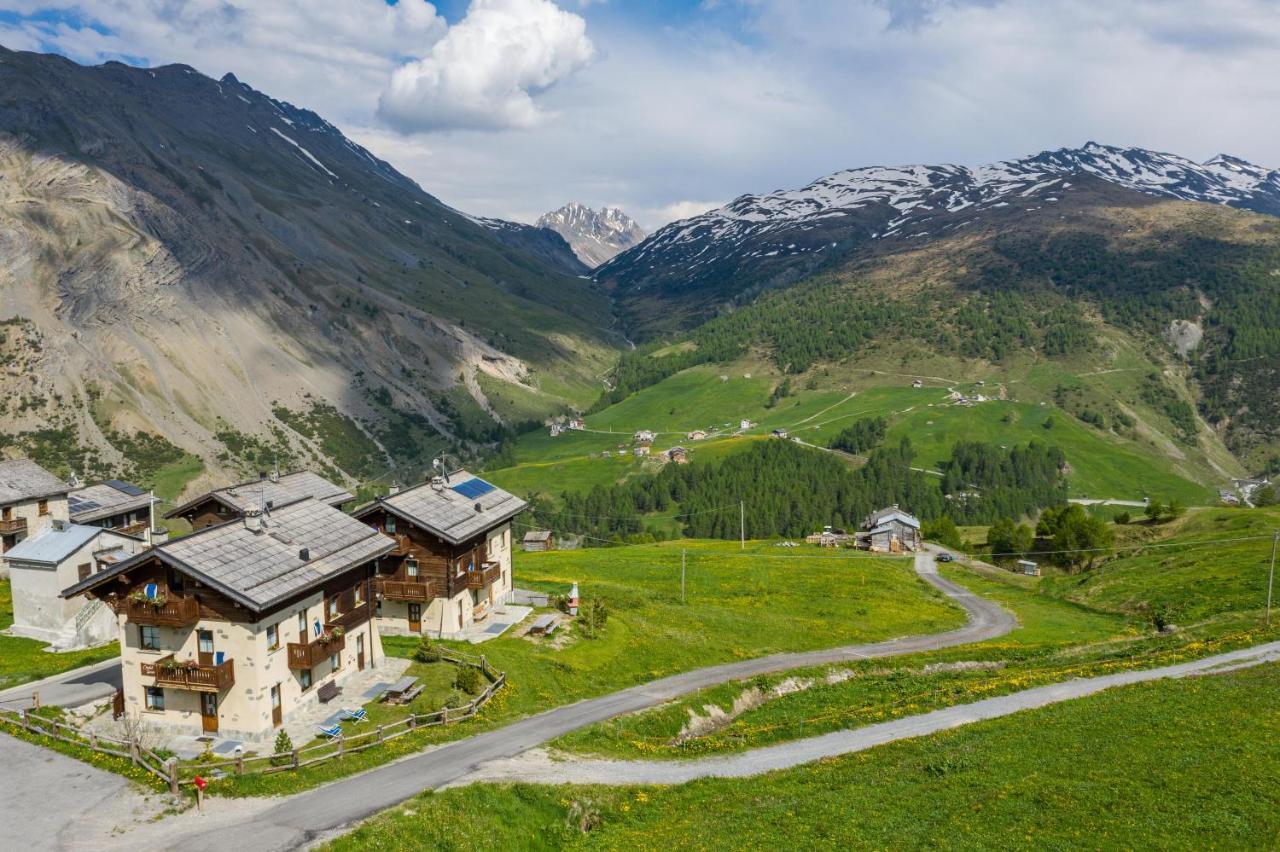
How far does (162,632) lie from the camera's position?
43438mm

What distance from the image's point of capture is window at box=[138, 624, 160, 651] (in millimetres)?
43562

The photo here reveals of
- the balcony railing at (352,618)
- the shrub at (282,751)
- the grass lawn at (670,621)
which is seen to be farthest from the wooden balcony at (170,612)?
the grass lawn at (670,621)

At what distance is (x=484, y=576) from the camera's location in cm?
6378

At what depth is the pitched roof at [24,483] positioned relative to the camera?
79000 mm

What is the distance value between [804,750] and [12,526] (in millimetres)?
78848

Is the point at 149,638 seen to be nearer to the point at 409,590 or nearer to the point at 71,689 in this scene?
the point at 71,689

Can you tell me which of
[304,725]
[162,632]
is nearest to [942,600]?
[304,725]

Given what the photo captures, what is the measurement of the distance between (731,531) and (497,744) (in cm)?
14564

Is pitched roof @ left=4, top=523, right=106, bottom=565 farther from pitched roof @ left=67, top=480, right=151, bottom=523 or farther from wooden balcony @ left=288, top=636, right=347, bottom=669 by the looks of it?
wooden balcony @ left=288, top=636, right=347, bottom=669

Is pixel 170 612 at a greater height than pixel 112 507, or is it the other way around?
pixel 170 612

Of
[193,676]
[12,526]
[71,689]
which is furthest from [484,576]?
[12,526]

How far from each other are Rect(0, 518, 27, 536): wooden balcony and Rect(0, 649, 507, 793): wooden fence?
45778mm

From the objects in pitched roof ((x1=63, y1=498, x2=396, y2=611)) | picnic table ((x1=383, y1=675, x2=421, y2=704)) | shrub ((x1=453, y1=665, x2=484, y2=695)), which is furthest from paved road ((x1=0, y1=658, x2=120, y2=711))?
shrub ((x1=453, y1=665, x2=484, y2=695))

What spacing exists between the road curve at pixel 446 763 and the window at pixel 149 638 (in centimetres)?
1517
